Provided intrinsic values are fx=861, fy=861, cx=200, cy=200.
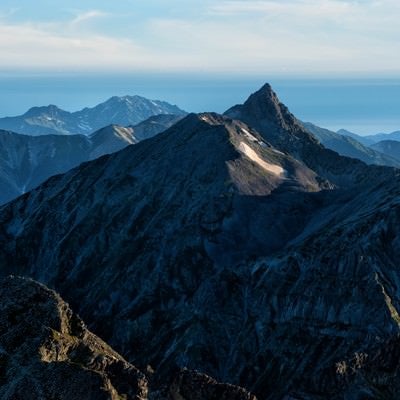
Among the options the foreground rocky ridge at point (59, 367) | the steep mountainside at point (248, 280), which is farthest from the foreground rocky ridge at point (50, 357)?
the steep mountainside at point (248, 280)

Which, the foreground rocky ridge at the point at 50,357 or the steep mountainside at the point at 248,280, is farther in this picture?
the steep mountainside at the point at 248,280

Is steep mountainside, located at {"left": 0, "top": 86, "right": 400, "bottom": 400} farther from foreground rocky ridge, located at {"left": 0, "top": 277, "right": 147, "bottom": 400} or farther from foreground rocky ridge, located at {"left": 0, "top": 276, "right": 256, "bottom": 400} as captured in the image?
foreground rocky ridge, located at {"left": 0, "top": 277, "right": 147, "bottom": 400}

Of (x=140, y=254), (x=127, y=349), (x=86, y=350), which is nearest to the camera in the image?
(x=86, y=350)

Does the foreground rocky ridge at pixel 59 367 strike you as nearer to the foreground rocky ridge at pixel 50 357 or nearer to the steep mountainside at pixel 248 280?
the foreground rocky ridge at pixel 50 357

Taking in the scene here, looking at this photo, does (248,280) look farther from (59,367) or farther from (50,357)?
(59,367)

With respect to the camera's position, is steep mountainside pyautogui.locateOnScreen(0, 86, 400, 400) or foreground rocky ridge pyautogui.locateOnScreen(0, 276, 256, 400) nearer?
foreground rocky ridge pyautogui.locateOnScreen(0, 276, 256, 400)

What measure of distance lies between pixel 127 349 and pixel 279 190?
53.9m

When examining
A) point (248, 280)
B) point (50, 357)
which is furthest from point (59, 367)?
point (248, 280)

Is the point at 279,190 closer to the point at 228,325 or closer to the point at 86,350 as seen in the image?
the point at 228,325

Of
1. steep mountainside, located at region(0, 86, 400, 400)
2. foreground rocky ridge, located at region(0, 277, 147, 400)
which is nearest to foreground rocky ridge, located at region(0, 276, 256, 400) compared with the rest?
foreground rocky ridge, located at region(0, 277, 147, 400)

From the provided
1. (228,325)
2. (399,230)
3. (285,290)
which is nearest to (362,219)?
(399,230)

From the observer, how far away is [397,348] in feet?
273

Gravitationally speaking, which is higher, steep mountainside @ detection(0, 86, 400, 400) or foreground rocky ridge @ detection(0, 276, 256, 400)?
foreground rocky ridge @ detection(0, 276, 256, 400)

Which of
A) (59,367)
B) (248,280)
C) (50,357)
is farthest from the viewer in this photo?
(248,280)
